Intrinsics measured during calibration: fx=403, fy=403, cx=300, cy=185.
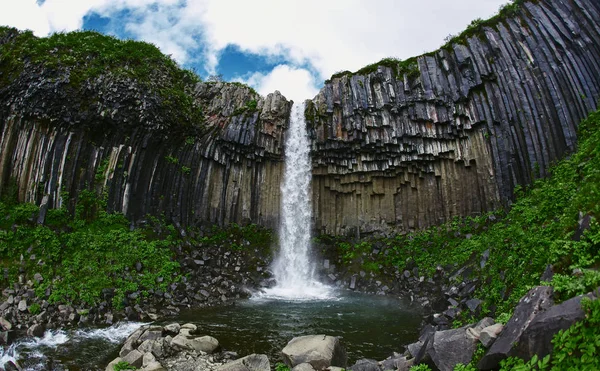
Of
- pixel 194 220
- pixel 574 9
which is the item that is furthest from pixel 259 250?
pixel 574 9

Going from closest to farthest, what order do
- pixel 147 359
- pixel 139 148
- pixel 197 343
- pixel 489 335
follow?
pixel 489 335
pixel 147 359
pixel 197 343
pixel 139 148

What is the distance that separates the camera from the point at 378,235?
23.5 m

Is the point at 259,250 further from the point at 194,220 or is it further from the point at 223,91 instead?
the point at 223,91

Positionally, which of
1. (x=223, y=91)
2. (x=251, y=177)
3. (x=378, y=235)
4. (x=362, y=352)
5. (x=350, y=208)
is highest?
(x=223, y=91)

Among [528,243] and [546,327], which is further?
[528,243]

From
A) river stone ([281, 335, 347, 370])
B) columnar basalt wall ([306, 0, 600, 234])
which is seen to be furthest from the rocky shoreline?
columnar basalt wall ([306, 0, 600, 234])

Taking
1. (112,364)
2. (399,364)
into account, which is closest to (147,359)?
(112,364)

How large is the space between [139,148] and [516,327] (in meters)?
19.2

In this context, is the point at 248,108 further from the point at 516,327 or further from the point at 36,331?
the point at 516,327

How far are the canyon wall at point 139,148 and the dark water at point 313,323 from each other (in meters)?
7.76

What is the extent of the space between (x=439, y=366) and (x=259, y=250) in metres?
16.8

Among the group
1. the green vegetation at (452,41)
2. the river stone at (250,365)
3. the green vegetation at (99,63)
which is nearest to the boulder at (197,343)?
the river stone at (250,365)

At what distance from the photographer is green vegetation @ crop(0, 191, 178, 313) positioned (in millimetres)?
15264

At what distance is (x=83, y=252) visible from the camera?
16906 millimetres
